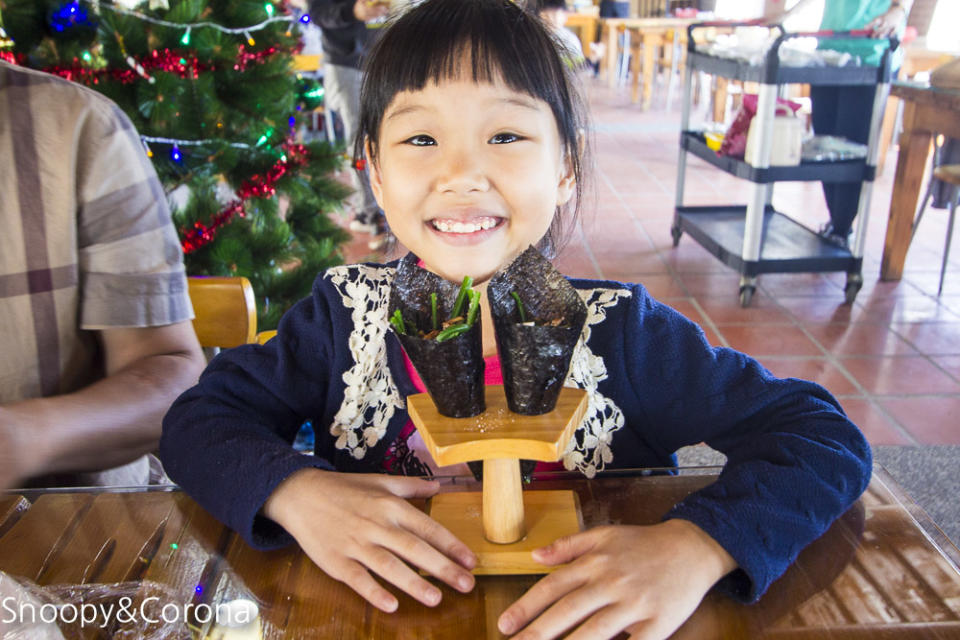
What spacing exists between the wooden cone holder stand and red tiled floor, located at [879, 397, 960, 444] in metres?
1.88

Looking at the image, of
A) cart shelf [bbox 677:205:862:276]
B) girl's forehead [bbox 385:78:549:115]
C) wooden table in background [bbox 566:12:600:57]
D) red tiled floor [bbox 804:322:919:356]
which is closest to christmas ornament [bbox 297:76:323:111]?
girl's forehead [bbox 385:78:549:115]

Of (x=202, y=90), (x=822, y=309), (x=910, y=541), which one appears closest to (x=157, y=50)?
(x=202, y=90)

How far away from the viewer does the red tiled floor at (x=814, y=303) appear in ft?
7.88

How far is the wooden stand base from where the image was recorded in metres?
0.64

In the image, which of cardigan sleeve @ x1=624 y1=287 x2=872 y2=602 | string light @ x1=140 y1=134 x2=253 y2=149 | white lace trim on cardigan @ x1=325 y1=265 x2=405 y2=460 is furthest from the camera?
string light @ x1=140 y1=134 x2=253 y2=149

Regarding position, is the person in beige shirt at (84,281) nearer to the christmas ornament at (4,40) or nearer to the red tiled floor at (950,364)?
the christmas ornament at (4,40)

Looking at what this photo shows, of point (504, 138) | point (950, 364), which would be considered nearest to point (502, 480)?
point (504, 138)

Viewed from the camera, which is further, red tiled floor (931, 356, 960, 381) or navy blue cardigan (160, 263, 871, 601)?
red tiled floor (931, 356, 960, 381)

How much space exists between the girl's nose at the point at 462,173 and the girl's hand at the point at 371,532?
0.30 metres

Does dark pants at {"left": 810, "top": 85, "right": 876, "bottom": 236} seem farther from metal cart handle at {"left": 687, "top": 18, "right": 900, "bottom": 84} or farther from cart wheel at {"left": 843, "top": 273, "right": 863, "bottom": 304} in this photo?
cart wheel at {"left": 843, "top": 273, "right": 863, "bottom": 304}

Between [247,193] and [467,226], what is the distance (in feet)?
4.49

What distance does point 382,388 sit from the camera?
3.06ft

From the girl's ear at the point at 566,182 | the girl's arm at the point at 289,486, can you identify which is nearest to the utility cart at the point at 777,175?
the girl's ear at the point at 566,182

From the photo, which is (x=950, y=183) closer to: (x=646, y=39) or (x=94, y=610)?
(x=94, y=610)
